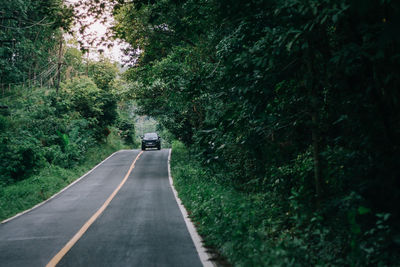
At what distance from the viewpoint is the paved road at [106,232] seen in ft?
20.2

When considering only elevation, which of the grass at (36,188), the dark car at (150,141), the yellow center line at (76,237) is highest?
the dark car at (150,141)

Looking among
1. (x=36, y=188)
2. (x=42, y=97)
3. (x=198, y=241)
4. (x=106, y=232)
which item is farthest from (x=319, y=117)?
(x=42, y=97)

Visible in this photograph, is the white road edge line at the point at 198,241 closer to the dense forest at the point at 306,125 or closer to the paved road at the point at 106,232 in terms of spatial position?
the paved road at the point at 106,232

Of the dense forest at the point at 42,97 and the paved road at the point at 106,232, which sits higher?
the dense forest at the point at 42,97

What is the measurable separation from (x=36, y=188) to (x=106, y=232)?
9086 millimetres

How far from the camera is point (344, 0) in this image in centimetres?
390

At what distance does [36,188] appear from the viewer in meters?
15.8

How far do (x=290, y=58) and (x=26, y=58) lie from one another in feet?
96.6

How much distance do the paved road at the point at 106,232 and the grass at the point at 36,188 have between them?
64cm

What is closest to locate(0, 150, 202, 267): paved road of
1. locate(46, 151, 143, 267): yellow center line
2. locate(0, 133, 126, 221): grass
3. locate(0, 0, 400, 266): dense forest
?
locate(46, 151, 143, 267): yellow center line

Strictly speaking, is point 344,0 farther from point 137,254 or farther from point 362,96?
point 137,254

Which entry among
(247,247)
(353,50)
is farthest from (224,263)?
(353,50)

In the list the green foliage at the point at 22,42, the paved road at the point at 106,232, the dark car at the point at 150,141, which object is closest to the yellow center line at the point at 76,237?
the paved road at the point at 106,232

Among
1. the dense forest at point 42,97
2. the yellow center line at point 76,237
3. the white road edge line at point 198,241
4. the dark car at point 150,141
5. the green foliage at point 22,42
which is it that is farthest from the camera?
the dark car at point 150,141
